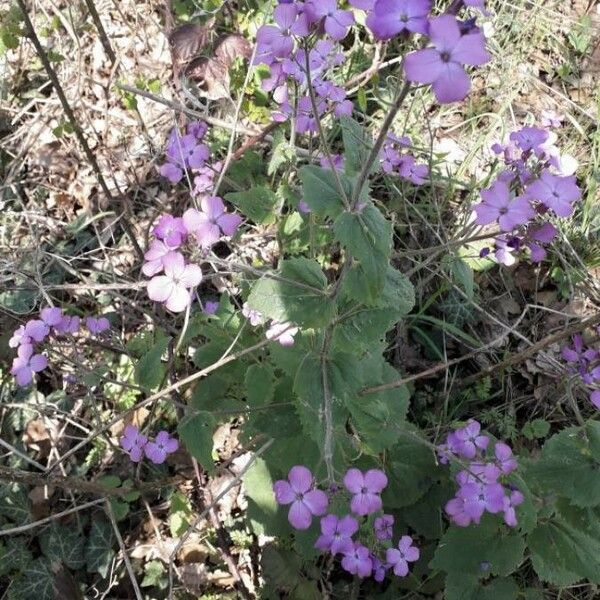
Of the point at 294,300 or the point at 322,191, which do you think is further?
the point at 294,300

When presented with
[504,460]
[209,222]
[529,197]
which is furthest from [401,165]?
[504,460]

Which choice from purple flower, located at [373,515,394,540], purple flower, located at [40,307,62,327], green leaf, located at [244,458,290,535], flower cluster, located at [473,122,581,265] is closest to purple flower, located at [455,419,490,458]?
purple flower, located at [373,515,394,540]

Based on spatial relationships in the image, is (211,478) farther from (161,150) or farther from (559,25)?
(559,25)

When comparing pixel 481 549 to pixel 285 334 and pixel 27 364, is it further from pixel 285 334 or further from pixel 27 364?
pixel 27 364

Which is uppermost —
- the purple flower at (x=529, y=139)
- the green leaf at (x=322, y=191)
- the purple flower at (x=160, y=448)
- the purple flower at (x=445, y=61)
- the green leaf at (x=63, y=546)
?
the purple flower at (x=445, y=61)

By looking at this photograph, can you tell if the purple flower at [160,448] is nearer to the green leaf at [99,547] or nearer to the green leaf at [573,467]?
the green leaf at [99,547]

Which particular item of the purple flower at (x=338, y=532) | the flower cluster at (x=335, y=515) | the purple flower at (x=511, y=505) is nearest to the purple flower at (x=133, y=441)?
the flower cluster at (x=335, y=515)

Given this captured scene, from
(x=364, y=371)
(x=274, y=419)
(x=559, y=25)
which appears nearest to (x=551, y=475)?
(x=364, y=371)
